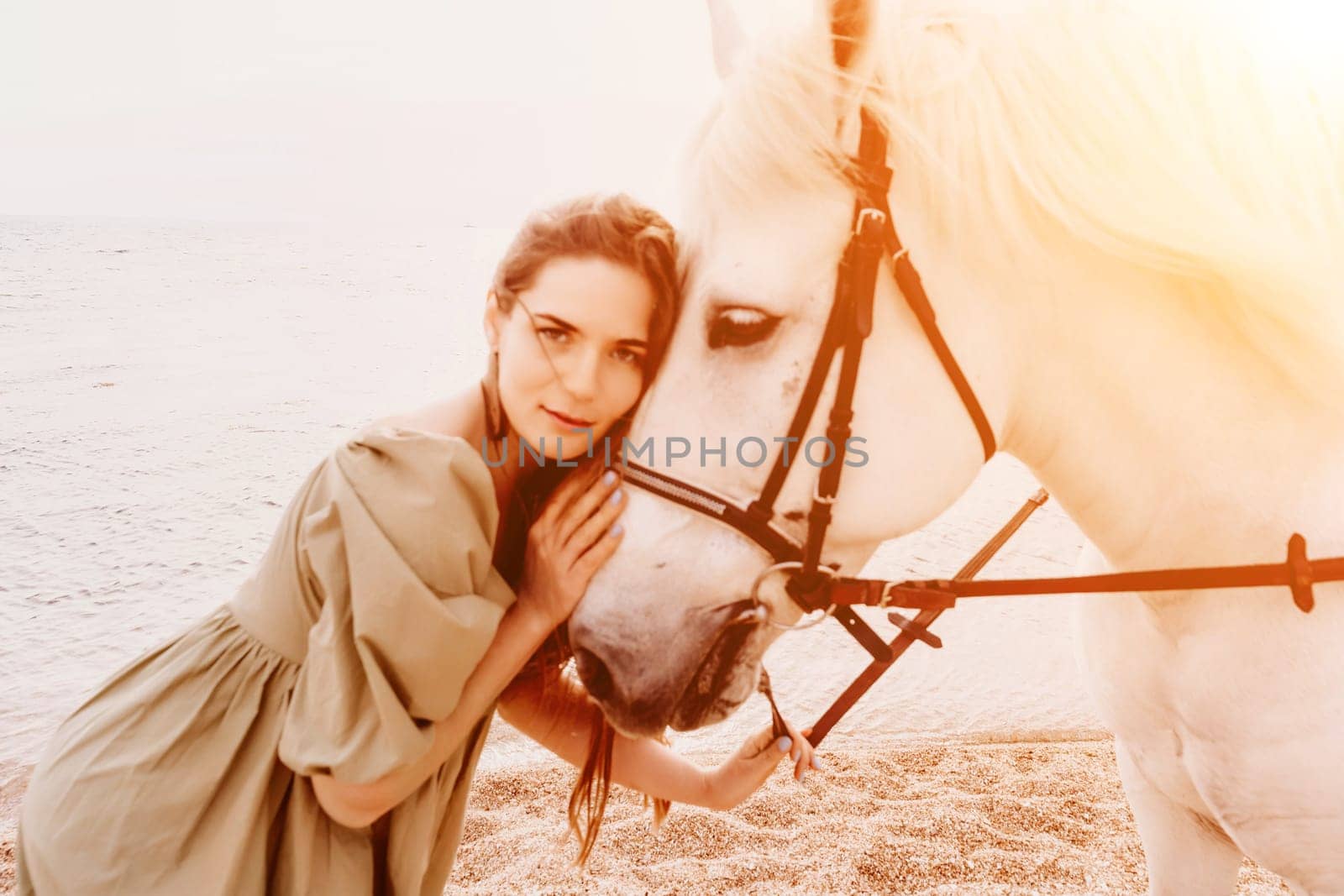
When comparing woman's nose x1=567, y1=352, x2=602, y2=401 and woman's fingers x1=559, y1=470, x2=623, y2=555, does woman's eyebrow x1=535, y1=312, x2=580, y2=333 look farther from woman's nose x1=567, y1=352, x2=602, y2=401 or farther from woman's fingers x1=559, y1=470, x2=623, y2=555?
woman's fingers x1=559, y1=470, x2=623, y2=555

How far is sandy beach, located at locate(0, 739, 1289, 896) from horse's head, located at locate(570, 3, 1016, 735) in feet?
4.89

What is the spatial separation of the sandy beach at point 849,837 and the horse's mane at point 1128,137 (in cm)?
212

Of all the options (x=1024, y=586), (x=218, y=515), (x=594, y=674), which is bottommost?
(x=218, y=515)

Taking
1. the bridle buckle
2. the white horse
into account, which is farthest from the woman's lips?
the bridle buckle

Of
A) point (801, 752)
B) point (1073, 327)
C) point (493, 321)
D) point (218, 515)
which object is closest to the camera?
point (1073, 327)

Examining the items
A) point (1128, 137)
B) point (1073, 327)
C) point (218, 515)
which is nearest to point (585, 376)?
point (1073, 327)

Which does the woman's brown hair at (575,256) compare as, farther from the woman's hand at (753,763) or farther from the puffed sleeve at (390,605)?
the woman's hand at (753,763)

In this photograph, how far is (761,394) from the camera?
1158 mm

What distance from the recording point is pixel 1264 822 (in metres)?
1.20

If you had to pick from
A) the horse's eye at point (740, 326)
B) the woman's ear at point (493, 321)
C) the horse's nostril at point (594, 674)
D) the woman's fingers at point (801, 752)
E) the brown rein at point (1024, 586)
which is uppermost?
the horse's eye at point (740, 326)

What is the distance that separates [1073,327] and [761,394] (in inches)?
18.2

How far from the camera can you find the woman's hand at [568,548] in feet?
4.02

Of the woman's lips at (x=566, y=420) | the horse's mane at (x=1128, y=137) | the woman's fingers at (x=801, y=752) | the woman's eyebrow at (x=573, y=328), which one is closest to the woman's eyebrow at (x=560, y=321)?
the woman's eyebrow at (x=573, y=328)
